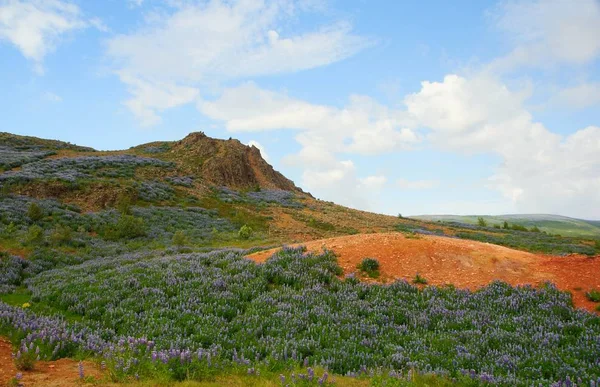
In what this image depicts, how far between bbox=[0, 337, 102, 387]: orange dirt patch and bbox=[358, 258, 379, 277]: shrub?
8.23 m

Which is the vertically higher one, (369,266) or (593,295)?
(369,266)

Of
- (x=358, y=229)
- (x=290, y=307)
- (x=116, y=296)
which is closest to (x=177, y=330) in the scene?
(x=290, y=307)

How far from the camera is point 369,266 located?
12352 millimetres

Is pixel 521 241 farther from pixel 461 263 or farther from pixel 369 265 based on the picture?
pixel 369 265

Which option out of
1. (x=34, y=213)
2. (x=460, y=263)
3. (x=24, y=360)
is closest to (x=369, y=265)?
(x=460, y=263)

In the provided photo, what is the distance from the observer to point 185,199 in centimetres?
3972

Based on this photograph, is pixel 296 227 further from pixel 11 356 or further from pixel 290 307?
pixel 11 356

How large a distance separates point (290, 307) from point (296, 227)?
2707 centimetres

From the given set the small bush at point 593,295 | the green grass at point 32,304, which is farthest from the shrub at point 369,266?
the green grass at point 32,304

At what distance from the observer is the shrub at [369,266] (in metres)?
12.2

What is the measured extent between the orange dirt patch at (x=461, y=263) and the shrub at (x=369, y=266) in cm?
22

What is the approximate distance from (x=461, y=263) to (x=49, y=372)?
1144 centimetres

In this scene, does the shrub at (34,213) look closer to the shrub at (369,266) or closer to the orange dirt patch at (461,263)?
the orange dirt patch at (461,263)

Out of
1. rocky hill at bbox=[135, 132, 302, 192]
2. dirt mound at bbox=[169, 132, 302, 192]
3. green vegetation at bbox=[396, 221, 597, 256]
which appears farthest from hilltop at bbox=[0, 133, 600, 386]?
dirt mound at bbox=[169, 132, 302, 192]
